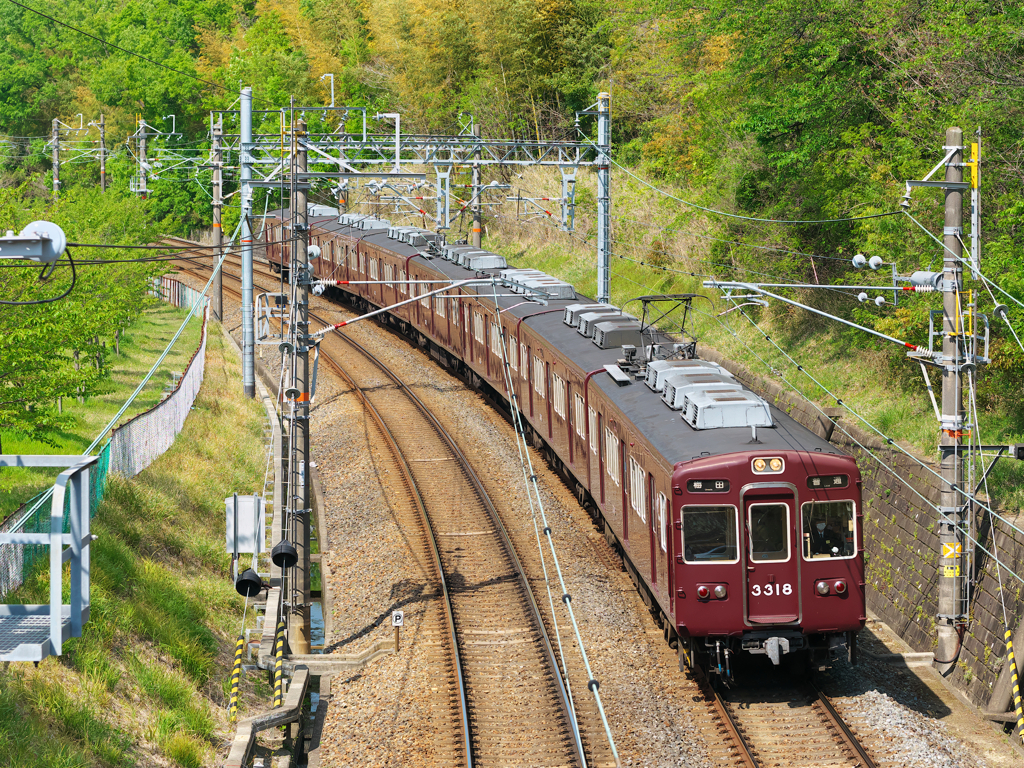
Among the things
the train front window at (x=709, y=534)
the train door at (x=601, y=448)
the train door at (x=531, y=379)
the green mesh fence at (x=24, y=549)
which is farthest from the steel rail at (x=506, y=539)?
the green mesh fence at (x=24, y=549)

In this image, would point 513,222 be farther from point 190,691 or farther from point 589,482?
point 190,691

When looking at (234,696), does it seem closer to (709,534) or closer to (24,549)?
(24,549)

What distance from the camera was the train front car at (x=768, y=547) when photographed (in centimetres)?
1247

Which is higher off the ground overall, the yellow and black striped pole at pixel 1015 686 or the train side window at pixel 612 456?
the train side window at pixel 612 456

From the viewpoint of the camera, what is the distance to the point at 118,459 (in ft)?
63.4

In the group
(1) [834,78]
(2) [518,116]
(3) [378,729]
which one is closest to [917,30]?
(1) [834,78]

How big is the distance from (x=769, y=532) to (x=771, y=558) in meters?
0.29

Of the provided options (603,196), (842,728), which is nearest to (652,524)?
(842,728)

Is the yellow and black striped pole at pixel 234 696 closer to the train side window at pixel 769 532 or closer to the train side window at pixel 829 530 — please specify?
the train side window at pixel 769 532

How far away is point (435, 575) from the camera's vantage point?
17422mm

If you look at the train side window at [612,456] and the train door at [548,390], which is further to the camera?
the train door at [548,390]

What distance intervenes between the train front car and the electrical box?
5850 mm

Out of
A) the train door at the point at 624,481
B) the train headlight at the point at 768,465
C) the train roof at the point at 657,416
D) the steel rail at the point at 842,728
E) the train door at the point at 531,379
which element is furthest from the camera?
the train door at the point at 531,379

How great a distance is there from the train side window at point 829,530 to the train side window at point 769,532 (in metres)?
0.22
